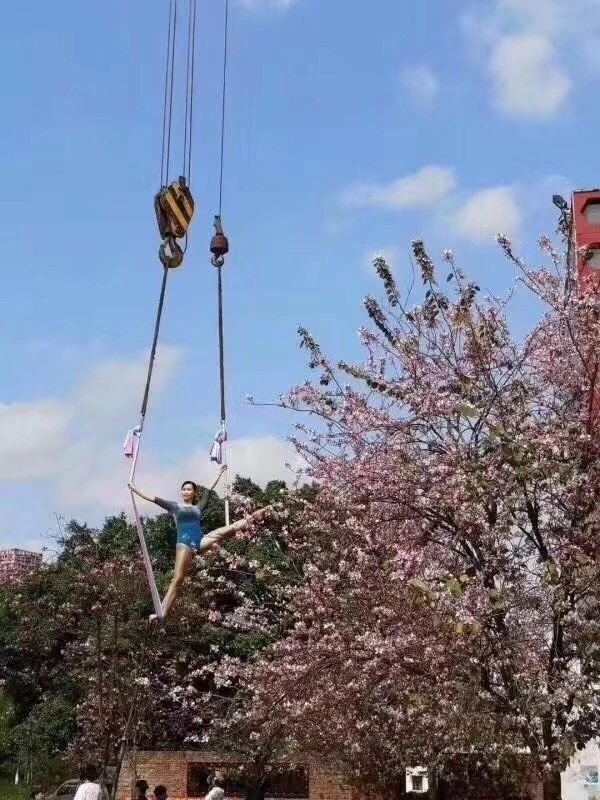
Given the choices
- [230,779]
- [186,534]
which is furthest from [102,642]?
[186,534]

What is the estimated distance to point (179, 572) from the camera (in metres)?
9.76

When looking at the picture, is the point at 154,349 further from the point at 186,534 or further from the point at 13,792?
the point at 13,792

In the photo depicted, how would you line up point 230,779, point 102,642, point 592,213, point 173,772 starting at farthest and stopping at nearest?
point 592,213, point 230,779, point 173,772, point 102,642

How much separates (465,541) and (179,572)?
12.9ft

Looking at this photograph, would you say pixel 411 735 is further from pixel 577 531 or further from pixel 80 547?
pixel 80 547

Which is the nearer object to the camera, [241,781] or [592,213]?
[241,781]

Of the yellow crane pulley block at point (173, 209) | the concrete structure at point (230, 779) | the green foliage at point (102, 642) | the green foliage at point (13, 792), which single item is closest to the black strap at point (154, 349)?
the yellow crane pulley block at point (173, 209)

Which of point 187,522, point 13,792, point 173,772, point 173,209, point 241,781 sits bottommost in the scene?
point 13,792

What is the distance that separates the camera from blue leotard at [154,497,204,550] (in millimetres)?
9820

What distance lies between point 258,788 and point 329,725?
9.61 meters

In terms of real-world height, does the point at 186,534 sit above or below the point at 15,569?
below

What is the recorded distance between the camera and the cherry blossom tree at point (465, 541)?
37.6 feet

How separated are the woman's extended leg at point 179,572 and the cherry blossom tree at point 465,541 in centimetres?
204

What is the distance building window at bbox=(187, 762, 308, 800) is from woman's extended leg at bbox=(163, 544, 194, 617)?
15483 millimetres
